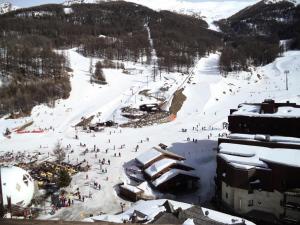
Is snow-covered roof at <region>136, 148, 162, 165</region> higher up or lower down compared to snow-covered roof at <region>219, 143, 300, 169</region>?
lower down

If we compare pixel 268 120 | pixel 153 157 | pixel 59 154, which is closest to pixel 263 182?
pixel 268 120

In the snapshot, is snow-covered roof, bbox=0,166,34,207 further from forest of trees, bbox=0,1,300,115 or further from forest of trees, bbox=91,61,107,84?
forest of trees, bbox=91,61,107,84

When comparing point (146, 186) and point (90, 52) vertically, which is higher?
point (90, 52)

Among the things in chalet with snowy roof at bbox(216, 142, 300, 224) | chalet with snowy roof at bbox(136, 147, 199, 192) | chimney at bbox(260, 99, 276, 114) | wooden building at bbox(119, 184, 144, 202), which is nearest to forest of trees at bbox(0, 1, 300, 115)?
chalet with snowy roof at bbox(136, 147, 199, 192)

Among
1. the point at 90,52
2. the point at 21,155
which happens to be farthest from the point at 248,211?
the point at 90,52

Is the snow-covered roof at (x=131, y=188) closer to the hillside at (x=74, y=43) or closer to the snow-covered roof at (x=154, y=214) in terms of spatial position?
the snow-covered roof at (x=154, y=214)

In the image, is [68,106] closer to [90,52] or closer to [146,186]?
[146,186]
